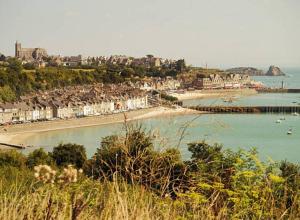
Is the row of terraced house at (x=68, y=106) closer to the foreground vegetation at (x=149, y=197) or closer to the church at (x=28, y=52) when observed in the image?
the foreground vegetation at (x=149, y=197)

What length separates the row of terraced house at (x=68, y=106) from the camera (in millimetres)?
22705

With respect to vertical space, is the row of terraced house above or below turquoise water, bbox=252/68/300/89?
above

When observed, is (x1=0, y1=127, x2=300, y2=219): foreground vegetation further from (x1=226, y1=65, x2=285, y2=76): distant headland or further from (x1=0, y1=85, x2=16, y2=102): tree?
(x1=226, y1=65, x2=285, y2=76): distant headland

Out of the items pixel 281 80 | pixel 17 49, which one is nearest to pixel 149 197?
pixel 17 49

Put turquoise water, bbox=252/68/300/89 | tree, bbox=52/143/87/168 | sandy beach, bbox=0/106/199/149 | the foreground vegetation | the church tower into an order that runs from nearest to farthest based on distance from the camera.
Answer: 1. the foreground vegetation
2. tree, bbox=52/143/87/168
3. sandy beach, bbox=0/106/199/149
4. turquoise water, bbox=252/68/300/89
5. the church tower

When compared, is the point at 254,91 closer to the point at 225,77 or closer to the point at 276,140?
the point at 225,77

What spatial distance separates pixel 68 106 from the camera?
24922mm

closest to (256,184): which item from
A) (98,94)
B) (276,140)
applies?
(276,140)

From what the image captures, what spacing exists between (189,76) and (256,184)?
52.6 meters

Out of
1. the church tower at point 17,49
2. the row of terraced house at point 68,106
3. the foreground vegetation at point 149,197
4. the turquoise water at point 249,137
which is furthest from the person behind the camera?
the church tower at point 17,49

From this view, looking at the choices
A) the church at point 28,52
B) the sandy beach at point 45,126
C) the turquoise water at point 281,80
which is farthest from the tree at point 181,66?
the sandy beach at point 45,126

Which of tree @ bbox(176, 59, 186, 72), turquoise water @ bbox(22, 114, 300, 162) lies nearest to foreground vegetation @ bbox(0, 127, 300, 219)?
turquoise water @ bbox(22, 114, 300, 162)

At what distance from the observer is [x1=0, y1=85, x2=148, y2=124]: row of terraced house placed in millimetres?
22705

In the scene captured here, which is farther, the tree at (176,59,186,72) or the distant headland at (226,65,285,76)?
the distant headland at (226,65,285,76)
